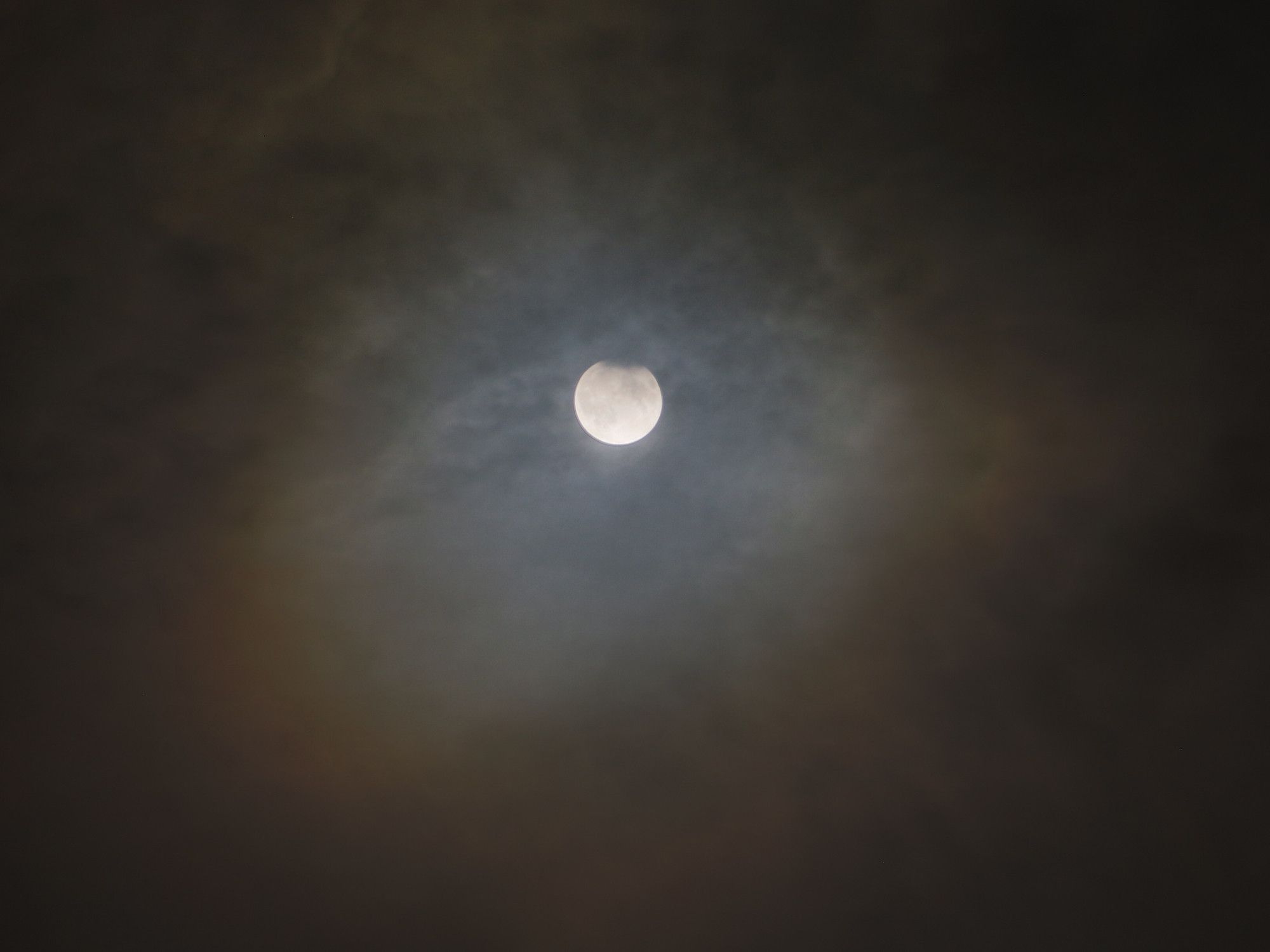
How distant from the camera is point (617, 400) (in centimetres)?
268

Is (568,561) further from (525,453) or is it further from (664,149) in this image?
(664,149)

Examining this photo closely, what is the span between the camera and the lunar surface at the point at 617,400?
2660 millimetres

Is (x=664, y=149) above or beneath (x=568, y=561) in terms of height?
above

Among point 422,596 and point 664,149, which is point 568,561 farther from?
point 664,149

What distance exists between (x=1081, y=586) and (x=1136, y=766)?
94 centimetres

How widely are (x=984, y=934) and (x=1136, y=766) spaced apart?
3.51 feet

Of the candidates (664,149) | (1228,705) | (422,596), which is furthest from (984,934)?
(664,149)

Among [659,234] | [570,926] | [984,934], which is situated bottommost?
[984,934]

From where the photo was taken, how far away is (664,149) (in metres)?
2.32

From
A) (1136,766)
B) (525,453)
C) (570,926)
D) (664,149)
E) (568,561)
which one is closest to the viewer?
(664,149)

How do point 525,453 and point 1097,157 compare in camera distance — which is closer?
point 1097,157

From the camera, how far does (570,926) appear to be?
13.8 feet

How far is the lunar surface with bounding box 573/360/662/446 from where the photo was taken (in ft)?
8.73

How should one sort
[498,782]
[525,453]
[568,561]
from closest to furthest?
1. [525,453]
2. [568,561]
3. [498,782]
